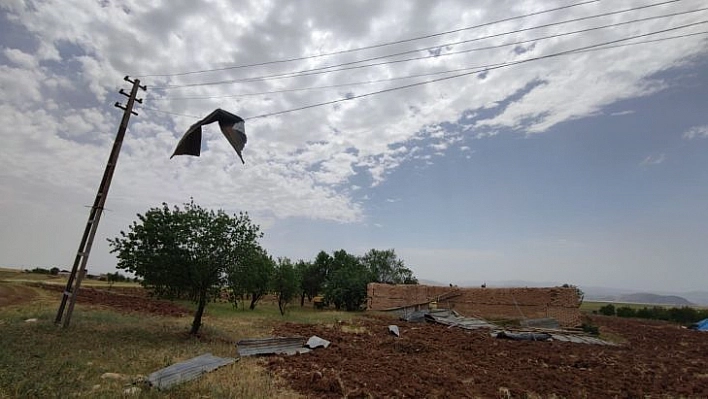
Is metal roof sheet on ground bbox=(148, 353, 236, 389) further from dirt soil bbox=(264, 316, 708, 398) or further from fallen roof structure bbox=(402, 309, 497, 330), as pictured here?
fallen roof structure bbox=(402, 309, 497, 330)

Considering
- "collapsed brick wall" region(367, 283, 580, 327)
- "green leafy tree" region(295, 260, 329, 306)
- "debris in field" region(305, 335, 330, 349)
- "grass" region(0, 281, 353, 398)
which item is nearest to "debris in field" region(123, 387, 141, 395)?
"grass" region(0, 281, 353, 398)

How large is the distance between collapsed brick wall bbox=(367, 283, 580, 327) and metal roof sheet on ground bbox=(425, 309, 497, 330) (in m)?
1.33

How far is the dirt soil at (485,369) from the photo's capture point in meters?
8.00

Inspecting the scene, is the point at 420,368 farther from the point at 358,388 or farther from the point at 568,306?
the point at 568,306

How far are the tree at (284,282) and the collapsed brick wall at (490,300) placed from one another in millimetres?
6335

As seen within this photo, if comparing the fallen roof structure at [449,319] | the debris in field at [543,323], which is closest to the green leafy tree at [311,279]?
the fallen roof structure at [449,319]

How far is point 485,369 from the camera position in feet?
34.0

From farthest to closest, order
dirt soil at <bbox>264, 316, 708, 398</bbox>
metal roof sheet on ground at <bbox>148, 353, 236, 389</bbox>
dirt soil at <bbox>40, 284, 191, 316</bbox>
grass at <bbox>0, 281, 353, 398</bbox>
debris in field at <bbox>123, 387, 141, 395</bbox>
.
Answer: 1. dirt soil at <bbox>40, 284, 191, 316</bbox>
2. dirt soil at <bbox>264, 316, 708, 398</bbox>
3. metal roof sheet on ground at <bbox>148, 353, 236, 389</bbox>
4. grass at <bbox>0, 281, 353, 398</bbox>
5. debris in field at <bbox>123, 387, 141, 395</bbox>

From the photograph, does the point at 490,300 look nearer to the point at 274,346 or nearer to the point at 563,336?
the point at 563,336

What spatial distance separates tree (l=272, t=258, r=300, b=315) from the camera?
30.8m

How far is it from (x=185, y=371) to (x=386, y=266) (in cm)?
4643

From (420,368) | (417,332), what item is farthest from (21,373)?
(417,332)

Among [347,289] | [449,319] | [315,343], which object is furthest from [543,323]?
[347,289]

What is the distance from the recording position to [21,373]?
650cm
